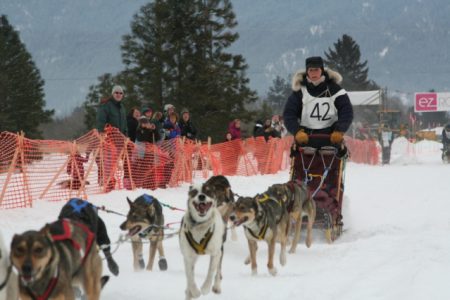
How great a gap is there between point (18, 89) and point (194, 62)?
8953 mm

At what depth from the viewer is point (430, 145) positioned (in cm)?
4900

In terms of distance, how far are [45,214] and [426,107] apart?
153 feet

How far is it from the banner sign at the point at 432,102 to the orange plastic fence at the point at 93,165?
127 ft

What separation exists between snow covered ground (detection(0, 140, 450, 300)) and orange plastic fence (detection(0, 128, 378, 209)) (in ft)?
1.80

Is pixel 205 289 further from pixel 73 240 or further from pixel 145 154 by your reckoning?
pixel 145 154

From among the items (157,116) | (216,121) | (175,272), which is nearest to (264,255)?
(175,272)

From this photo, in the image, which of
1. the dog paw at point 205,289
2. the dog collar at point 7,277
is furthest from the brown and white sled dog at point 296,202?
the dog collar at point 7,277

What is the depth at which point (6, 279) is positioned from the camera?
333 centimetres

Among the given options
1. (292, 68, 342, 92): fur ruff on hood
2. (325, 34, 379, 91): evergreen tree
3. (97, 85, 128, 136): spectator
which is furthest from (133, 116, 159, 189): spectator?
(325, 34, 379, 91): evergreen tree

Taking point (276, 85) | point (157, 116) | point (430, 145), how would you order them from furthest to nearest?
point (276, 85) < point (430, 145) < point (157, 116)

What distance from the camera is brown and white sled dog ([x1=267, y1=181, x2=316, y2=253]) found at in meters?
6.56

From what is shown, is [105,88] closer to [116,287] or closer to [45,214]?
[45,214]

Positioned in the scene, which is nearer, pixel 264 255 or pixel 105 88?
pixel 264 255

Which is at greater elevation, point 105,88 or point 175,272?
point 105,88
